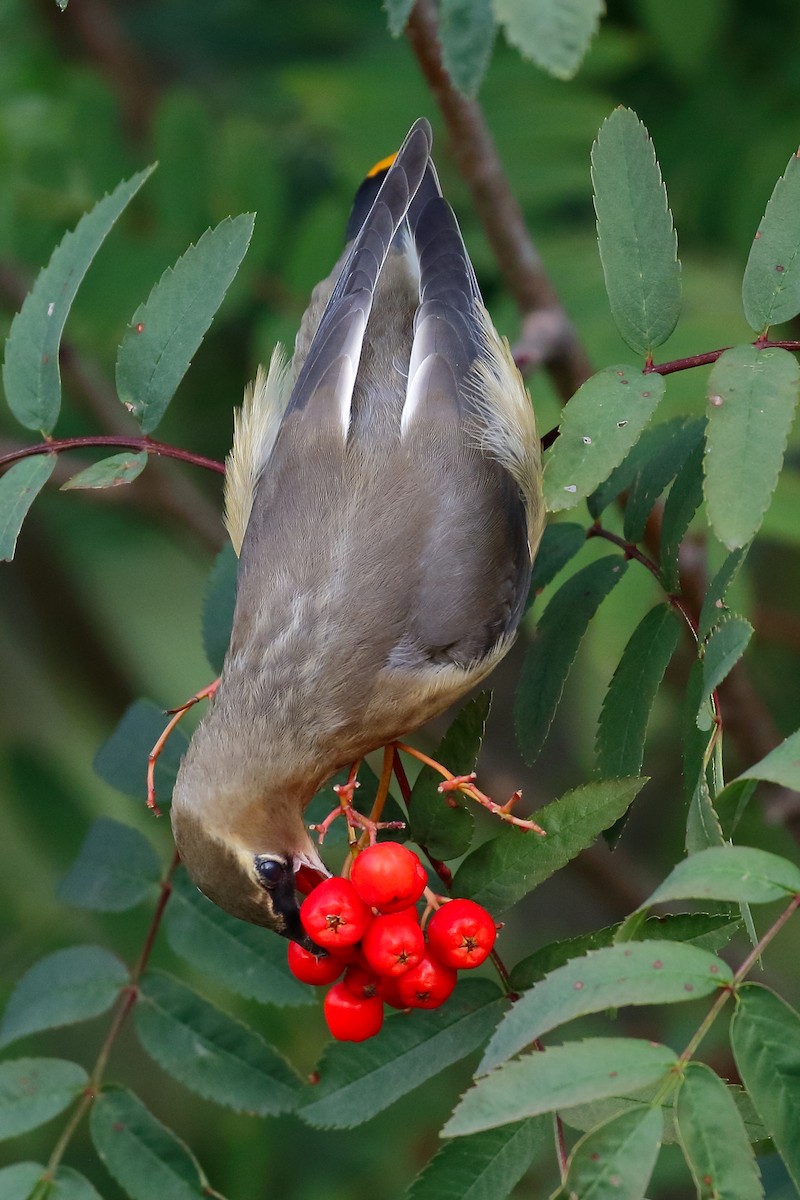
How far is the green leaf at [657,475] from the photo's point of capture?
2535 millimetres

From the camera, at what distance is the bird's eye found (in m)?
2.63

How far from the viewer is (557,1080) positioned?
169 cm

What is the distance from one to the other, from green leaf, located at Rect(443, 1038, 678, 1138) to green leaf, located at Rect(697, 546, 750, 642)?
0.65 meters

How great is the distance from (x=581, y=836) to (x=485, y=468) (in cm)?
113

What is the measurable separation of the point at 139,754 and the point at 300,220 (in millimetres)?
2459

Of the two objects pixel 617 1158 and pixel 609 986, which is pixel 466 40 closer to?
pixel 609 986

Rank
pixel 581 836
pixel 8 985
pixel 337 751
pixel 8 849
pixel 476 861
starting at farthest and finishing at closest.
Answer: pixel 8 849, pixel 8 985, pixel 337 751, pixel 476 861, pixel 581 836

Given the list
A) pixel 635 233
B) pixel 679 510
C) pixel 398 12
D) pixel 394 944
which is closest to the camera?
pixel 394 944

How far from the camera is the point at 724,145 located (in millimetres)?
4219

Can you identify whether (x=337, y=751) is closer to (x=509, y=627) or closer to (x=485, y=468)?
(x=509, y=627)

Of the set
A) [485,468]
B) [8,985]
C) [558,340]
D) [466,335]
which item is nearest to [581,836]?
[485,468]

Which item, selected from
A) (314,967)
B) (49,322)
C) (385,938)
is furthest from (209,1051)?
(49,322)

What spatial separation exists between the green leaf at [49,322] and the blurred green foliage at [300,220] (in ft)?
4.39

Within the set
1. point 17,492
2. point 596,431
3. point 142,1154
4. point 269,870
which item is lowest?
point 142,1154
